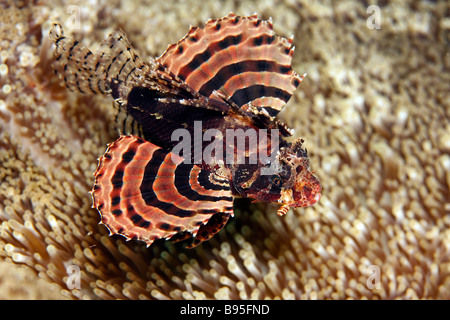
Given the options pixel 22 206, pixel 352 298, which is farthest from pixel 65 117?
pixel 352 298

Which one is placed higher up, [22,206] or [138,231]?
[22,206]

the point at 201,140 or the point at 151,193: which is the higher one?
the point at 201,140

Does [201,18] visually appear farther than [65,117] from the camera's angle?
Yes

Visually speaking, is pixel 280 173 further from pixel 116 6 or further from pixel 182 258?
pixel 116 6

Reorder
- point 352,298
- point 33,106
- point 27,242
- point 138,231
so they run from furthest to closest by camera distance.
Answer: point 33,106 → point 27,242 → point 352,298 → point 138,231

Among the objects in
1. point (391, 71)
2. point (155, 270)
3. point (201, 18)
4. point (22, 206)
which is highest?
point (201, 18)
